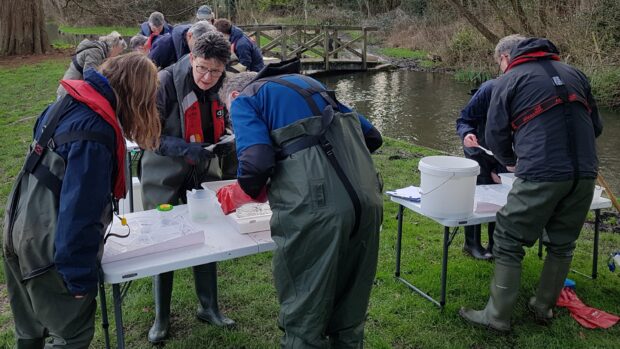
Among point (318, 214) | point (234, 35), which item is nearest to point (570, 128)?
point (318, 214)

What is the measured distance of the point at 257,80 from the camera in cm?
235

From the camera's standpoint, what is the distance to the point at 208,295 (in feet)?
11.0

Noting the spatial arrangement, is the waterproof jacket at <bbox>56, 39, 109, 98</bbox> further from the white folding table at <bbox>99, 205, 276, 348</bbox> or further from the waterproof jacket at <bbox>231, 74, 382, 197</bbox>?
the waterproof jacket at <bbox>231, 74, 382, 197</bbox>

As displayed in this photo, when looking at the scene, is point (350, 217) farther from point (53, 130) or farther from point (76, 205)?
point (53, 130)

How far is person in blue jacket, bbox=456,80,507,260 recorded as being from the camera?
161 inches

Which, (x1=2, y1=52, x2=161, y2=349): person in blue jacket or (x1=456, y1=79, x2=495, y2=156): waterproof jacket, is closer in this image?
(x1=2, y1=52, x2=161, y2=349): person in blue jacket

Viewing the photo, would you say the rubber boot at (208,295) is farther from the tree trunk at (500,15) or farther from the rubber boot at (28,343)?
the tree trunk at (500,15)

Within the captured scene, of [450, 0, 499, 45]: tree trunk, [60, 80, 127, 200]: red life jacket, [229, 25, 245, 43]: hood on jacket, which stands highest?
[450, 0, 499, 45]: tree trunk

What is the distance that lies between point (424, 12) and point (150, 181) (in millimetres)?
27332

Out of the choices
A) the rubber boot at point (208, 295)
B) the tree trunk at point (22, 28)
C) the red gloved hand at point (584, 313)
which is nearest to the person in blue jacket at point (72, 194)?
the rubber boot at point (208, 295)

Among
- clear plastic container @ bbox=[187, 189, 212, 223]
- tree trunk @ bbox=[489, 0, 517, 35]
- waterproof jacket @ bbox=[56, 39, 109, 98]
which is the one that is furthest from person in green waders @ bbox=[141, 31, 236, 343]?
tree trunk @ bbox=[489, 0, 517, 35]

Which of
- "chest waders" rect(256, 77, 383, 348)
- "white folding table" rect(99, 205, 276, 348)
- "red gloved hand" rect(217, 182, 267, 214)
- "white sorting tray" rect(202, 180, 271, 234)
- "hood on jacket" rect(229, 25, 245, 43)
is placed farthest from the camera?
"hood on jacket" rect(229, 25, 245, 43)

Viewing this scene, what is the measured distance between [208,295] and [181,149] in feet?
3.16

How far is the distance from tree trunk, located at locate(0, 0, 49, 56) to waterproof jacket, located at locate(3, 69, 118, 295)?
58.8 feet
